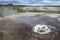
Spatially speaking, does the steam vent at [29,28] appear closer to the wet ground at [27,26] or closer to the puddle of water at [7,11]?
the wet ground at [27,26]

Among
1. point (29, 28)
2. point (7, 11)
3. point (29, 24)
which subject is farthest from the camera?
point (7, 11)

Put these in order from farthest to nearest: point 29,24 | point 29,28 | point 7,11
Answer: point 7,11
point 29,24
point 29,28

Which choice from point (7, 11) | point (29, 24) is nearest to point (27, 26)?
point (29, 24)

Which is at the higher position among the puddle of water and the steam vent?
the puddle of water

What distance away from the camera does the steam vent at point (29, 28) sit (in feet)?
5.46

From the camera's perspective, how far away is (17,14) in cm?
230

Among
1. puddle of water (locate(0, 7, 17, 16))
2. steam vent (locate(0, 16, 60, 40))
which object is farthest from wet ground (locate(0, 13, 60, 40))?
puddle of water (locate(0, 7, 17, 16))

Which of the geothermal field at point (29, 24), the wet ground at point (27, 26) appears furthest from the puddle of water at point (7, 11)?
the wet ground at point (27, 26)

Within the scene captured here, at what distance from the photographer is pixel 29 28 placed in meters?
1.85

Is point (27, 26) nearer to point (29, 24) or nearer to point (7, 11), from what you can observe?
point (29, 24)

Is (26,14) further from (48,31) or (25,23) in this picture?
(48,31)

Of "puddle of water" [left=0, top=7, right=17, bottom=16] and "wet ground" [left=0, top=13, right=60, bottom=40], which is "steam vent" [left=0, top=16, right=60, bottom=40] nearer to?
"wet ground" [left=0, top=13, right=60, bottom=40]

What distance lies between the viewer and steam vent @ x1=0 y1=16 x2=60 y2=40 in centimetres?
167

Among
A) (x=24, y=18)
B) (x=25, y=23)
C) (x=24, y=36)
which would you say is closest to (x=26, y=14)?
(x=24, y=18)
